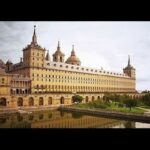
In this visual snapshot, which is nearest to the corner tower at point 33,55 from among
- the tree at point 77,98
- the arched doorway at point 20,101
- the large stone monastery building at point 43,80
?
the large stone monastery building at point 43,80

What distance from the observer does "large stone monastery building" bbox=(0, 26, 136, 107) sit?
26905mm

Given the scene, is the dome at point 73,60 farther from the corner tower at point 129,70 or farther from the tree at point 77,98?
the tree at point 77,98

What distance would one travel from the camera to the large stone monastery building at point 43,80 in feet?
88.3

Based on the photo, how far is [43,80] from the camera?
33688 mm

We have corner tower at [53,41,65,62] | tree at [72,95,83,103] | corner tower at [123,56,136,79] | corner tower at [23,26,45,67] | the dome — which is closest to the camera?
tree at [72,95,83,103]

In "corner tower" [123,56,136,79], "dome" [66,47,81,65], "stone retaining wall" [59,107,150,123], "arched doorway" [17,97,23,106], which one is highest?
"dome" [66,47,81,65]

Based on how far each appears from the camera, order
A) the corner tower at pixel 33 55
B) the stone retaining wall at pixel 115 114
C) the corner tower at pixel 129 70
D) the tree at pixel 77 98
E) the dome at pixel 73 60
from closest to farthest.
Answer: the stone retaining wall at pixel 115 114 < the tree at pixel 77 98 < the corner tower at pixel 33 55 < the dome at pixel 73 60 < the corner tower at pixel 129 70

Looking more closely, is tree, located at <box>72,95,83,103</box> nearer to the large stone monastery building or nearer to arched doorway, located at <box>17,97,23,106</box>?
the large stone monastery building

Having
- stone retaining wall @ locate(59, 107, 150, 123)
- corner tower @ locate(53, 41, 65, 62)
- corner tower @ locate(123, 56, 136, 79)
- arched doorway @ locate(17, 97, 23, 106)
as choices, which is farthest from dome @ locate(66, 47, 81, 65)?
arched doorway @ locate(17, 97, 23, 106)
